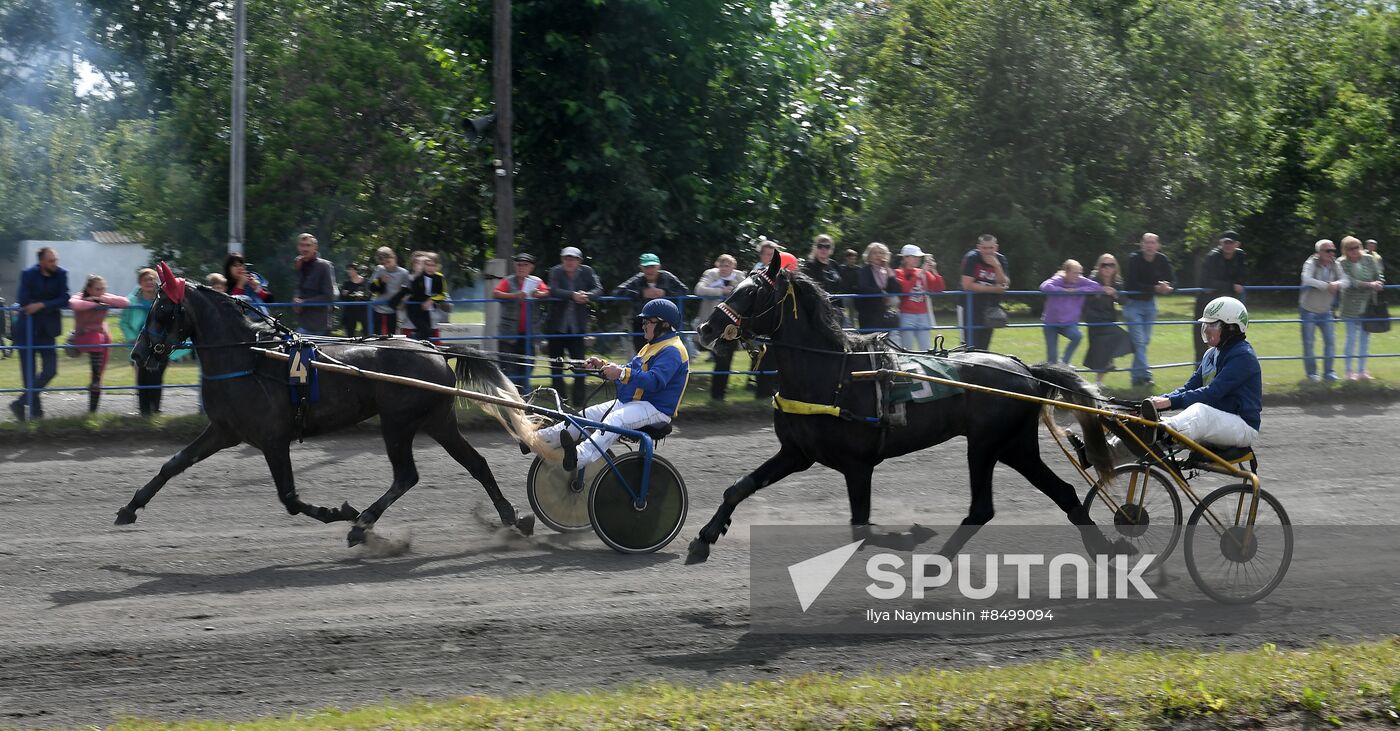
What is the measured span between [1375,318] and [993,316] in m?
4.43

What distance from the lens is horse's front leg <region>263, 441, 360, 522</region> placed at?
8.89 m

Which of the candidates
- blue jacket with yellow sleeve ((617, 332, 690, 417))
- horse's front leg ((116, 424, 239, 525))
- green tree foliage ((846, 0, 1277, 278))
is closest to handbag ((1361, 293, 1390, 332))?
blue jacket with yellow sleeve ((617, 332, 690, 417))

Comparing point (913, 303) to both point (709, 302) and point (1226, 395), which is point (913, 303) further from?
point (1226, 395)

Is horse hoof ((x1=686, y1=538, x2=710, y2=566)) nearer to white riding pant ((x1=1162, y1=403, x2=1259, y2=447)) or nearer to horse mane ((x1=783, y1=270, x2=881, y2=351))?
horse mane ((x1=783, y1=270, x2=881, y2=351))

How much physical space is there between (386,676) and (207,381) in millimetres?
3411

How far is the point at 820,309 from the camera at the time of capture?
26.8 feet

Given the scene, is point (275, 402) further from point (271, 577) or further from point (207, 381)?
point (271, 577)

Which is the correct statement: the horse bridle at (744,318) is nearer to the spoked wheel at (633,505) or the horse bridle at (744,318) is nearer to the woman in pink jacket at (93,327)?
the spoked wheel at (633,505)

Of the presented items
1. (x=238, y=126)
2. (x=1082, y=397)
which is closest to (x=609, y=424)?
(x=1082, y=397)

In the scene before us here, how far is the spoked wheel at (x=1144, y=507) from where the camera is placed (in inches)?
309

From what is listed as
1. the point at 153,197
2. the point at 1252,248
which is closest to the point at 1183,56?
the point at 1252,248

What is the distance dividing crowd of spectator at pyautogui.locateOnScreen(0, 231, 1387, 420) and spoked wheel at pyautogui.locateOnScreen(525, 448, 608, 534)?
2.53 m

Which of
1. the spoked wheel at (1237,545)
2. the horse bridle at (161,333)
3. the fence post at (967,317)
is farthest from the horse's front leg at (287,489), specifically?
the fence post at (967,317)

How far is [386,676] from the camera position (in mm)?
6352
